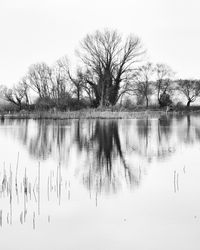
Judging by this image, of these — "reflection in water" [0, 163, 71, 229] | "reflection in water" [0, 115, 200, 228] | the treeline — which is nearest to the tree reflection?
"reflection in water" [0, 115, 200, 228]

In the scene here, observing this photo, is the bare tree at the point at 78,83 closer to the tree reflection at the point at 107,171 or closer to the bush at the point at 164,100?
the bush at the point at 164,100

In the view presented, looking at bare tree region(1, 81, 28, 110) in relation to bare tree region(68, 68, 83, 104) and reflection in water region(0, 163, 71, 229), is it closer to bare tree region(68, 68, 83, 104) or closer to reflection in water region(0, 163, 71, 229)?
bare tree region(68, 68, 83, 104)

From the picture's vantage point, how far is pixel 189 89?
72938 millimetres

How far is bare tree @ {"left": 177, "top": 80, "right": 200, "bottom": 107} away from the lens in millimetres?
72188

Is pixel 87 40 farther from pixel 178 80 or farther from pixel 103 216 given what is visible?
A: pixel 103 216

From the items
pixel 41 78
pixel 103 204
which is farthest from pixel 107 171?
pixel 41 78

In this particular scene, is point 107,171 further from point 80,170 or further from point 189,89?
point 189,89

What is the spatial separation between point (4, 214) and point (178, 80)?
7018 cm

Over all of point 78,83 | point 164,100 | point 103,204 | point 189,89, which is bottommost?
point 103,204

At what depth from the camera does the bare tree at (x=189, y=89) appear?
7219 centimetres

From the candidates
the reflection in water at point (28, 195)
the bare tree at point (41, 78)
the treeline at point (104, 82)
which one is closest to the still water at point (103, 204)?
the reflection in water at point (28, 195)

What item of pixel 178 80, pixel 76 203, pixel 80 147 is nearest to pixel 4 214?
pixel 76 203

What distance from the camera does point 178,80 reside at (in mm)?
73062

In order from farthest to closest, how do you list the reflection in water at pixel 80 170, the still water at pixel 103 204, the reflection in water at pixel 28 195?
the reflection in water at pixel 80 170
the reflection in water at pixel 28 195
the still water at pixel 103 204
